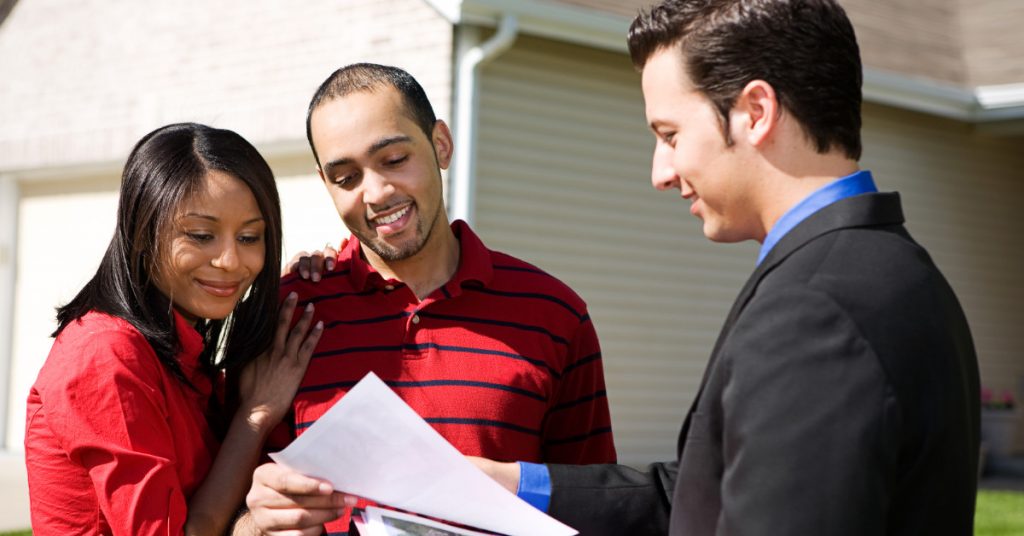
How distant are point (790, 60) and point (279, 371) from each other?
4.88ft

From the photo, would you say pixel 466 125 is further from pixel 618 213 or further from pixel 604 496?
pixel 604 496

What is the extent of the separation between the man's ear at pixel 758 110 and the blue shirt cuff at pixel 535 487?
951 millimetres

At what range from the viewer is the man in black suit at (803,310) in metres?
1.51

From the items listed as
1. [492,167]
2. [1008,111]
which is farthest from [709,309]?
[1008,111]

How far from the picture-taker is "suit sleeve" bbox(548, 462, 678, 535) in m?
2.44

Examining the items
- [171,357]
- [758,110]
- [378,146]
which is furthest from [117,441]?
[758,110]

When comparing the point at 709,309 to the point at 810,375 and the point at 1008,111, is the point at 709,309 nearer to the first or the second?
the point at 1008,111

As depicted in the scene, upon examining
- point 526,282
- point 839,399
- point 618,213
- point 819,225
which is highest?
point 618,213

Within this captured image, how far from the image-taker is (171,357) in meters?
2.61

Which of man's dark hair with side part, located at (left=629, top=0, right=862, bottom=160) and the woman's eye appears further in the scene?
the woman's eye

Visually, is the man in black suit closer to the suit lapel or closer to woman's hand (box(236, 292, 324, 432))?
the suit lapel

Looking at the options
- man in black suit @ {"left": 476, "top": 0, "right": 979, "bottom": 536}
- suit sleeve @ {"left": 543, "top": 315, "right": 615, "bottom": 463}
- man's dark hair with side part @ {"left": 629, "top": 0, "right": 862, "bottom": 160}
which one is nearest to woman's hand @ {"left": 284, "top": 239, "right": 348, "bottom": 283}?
suit sleeve @ {"left": 543, "top": 315, "right": 615, "bottom": 463}

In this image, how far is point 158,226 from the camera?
2691mm

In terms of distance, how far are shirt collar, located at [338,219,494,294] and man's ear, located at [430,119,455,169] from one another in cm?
21
